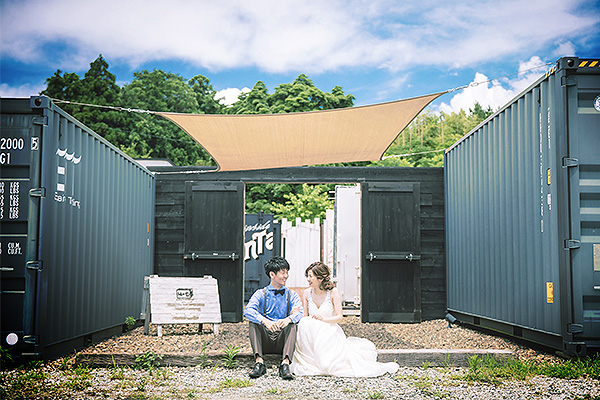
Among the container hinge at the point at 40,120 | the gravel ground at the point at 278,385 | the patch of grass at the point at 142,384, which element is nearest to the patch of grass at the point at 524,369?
the gravel ground at the point at 278,385

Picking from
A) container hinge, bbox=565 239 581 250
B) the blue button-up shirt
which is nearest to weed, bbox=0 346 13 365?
the blue button-up shirt

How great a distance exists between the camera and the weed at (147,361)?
4.92m

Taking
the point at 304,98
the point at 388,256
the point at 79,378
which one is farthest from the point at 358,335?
the point at 304,98

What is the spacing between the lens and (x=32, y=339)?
4906 mm

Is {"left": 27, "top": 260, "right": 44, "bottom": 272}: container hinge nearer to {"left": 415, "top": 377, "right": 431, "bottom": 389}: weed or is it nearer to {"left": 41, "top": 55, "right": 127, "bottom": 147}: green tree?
{"left": 415, "top": 377, "right": 431, "bottom": 389}: weed

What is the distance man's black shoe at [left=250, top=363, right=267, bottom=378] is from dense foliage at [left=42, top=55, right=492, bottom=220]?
15.6m

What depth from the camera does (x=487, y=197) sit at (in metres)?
6.98

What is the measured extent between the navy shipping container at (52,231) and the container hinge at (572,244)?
15.2ft

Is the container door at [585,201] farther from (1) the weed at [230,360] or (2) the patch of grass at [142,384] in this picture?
(2) the patch of grass at [142,384]

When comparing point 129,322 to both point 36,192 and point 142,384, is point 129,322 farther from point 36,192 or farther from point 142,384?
point 142,384

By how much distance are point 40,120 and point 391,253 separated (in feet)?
18.2

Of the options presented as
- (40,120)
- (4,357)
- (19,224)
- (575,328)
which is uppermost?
(40,120)

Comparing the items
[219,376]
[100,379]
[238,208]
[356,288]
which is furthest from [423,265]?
[100,379]

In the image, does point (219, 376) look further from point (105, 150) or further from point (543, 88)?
point (543, 88)
